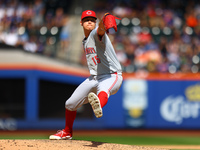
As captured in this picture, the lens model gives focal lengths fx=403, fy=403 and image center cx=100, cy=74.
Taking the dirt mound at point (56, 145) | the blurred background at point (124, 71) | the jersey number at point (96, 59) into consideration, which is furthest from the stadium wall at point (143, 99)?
the jersey number at point (96, 59)

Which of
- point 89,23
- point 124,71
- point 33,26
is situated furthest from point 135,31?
point 89,23

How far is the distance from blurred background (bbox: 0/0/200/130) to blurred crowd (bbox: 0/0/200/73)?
0.03 metres

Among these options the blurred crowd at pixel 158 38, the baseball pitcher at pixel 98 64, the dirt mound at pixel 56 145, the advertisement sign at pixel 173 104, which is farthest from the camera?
the blurred crowd at pixel 158 38

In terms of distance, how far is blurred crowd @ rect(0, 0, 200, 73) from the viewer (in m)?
12.2

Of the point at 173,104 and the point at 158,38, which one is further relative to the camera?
the point at 158,38

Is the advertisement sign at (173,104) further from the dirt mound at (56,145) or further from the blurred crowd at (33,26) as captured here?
the dirt mound at (56,145)

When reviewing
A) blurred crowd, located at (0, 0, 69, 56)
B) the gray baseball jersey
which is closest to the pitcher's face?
the gray baseball jersey

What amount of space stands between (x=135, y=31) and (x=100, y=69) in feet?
27.6

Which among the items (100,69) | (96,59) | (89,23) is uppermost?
(89,23)

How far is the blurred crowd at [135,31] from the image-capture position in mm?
12198

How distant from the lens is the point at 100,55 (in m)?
4.85

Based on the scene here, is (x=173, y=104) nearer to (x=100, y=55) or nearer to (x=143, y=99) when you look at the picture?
(x=143, y=99)

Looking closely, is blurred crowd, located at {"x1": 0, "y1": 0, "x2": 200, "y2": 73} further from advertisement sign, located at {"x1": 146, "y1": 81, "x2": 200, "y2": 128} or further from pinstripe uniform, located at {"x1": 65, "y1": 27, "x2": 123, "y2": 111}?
pinstripe uniform, located at {"x1": 65, "y1": 27, "x2": 123, "y2": 111}

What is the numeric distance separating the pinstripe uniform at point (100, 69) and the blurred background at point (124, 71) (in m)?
6.80
